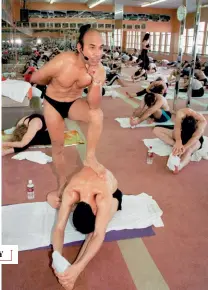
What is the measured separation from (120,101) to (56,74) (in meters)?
4.85

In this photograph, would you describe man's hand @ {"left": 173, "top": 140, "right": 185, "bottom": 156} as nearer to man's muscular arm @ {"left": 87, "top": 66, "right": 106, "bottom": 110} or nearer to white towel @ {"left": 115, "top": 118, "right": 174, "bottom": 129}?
man's muscular arm @ {"left": 87, "top": 66, "right": 106, "bottom": 110}

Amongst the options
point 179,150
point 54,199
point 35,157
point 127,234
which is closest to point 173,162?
point 179,150

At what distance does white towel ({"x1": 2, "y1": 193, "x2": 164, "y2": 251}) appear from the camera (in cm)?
201

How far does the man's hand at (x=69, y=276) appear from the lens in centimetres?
153

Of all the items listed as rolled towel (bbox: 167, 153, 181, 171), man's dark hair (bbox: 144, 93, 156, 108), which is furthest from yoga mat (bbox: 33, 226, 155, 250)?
man's dark hair (bbox: 144, 93, 156, 108)

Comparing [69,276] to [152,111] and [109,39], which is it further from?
[109,39]

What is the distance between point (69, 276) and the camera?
1.53 metres

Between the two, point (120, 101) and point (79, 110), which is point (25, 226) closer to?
point (79, 110)

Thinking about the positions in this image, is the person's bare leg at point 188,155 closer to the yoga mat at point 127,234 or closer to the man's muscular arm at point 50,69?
the yoga mat at point 127,234

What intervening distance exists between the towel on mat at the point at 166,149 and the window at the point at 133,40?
287 inches

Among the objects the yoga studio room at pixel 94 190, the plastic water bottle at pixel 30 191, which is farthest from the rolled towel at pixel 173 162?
the plastic water bottle at pixel 30 191

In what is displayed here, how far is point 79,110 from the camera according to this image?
6.72ft

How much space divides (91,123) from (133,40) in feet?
33.3

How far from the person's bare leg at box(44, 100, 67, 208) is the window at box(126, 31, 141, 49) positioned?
8750mm
